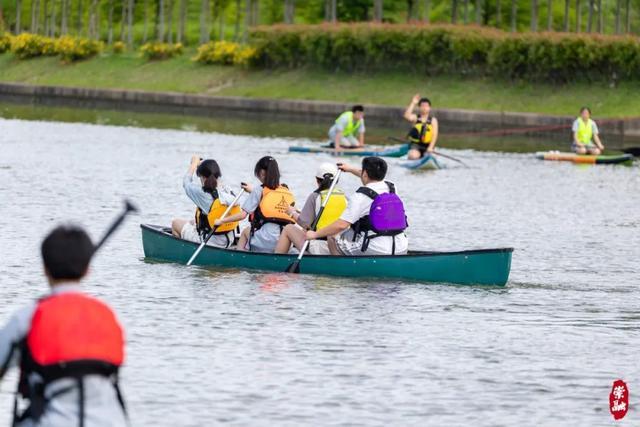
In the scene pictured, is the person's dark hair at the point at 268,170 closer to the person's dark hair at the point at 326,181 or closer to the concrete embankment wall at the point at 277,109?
the person's dark hair at the point at 326,181

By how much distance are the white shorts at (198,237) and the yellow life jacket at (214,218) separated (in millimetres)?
86

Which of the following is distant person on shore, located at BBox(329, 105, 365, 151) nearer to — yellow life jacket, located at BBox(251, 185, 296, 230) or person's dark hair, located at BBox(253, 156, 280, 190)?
yellow life jacket, located at BBox(251, 185, 296, 230)

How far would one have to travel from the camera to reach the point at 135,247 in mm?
21250

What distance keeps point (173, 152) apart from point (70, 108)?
21.8 metres

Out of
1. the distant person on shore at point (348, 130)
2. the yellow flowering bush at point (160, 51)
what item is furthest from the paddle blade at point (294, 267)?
the yellow flowering bush at point (160, 51)

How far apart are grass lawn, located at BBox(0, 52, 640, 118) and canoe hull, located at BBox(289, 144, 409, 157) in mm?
16420

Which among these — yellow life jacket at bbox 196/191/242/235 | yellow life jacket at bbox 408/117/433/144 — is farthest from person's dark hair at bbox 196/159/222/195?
yellow life jacket at bbox 408/117/433/144

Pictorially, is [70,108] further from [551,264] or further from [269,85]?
[551,264]

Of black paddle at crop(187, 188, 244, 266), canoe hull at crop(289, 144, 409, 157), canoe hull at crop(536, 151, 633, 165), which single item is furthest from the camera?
canoe hull at crop(536, 151, 633, 165)

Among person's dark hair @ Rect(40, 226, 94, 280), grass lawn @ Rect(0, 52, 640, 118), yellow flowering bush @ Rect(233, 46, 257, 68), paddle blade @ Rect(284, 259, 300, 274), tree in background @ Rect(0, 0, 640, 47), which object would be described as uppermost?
tree in background @ Rect(0, 0, 640, 47)

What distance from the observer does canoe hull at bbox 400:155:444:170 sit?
37.2 metres

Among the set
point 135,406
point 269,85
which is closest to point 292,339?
point 135,406

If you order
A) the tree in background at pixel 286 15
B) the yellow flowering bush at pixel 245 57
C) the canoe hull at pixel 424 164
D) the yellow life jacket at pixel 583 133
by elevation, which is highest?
the tree in background at pixel 286 15

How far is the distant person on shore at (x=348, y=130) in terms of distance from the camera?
4041cm
